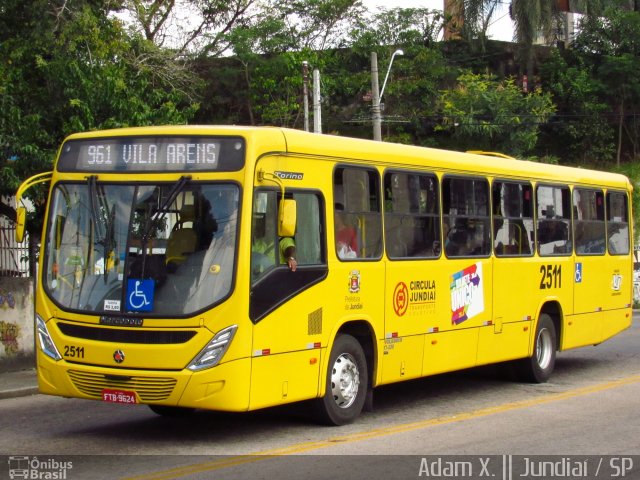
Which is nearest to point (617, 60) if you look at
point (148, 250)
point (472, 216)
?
point (472, 216)

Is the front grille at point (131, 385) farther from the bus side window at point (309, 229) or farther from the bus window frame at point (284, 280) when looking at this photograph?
the bus side window at point (309, 229)

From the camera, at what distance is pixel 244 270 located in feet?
28.9

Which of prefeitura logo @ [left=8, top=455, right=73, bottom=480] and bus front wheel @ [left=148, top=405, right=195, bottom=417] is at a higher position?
prefeitura logo @ [left=8, top=455, right=73, bottom=480]

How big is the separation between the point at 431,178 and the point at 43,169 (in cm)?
662

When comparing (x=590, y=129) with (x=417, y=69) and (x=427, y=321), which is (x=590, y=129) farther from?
(x=427, y=321)

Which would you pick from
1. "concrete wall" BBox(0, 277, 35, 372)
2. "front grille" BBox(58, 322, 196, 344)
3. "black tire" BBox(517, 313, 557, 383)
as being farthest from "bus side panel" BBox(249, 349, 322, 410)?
"concrete wall" BBox(0, 277, 35, 372)

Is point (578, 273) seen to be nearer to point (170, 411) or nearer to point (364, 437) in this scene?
point (364, 437)

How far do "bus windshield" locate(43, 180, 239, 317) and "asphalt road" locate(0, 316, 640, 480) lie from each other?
4.47 ft

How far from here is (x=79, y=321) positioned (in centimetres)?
911

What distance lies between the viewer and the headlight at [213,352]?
8.66m

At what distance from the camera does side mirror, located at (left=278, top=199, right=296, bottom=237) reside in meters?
8.81

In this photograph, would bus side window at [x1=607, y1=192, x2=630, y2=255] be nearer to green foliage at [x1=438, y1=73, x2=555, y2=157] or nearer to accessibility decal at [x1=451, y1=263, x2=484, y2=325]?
accessibility decal at [x1=451, y1=263, x2=484, y2=325]

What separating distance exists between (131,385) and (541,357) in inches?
293

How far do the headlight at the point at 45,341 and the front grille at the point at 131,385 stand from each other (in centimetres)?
36
